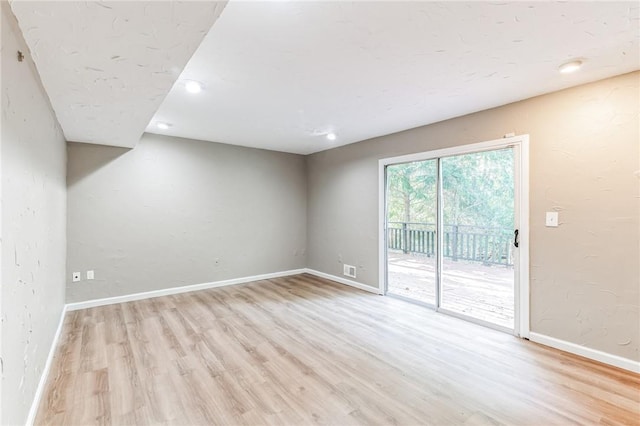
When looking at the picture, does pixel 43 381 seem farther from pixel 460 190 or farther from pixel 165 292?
pixel 460 190

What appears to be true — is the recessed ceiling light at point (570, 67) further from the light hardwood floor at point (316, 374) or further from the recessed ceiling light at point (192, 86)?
the recessed ceiling light at point (192, 86)

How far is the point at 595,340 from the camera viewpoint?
8.24 ft

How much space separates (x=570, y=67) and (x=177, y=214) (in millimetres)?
4709

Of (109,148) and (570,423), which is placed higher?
(109,148)

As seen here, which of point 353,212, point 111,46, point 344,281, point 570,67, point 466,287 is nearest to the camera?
point 111,46


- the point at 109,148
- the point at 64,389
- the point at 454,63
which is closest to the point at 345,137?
the point at 454,63

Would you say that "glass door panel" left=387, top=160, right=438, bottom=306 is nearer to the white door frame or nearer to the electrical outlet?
the electrical outlet

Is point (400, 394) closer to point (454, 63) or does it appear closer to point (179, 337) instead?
point (179, 337)

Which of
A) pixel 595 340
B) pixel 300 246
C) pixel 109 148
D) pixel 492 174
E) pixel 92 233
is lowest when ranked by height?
pixel 595 340

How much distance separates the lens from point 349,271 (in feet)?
16.1

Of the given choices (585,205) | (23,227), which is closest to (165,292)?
(23,227)

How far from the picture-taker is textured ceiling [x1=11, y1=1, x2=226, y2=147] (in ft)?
4.13

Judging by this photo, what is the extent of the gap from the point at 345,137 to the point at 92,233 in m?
3.64

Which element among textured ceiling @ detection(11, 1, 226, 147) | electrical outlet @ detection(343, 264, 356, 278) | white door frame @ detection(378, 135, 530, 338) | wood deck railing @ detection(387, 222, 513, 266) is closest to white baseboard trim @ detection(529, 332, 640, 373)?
white door frame @ detection(378, 135, 530, 338)
